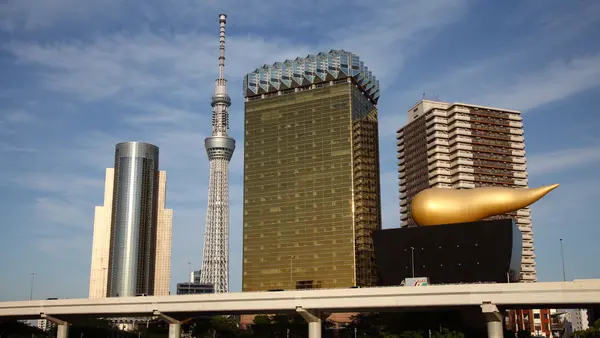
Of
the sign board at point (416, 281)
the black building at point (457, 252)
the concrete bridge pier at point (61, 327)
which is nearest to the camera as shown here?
the black building at point (457, 252)

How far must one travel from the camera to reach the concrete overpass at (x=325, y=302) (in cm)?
7138

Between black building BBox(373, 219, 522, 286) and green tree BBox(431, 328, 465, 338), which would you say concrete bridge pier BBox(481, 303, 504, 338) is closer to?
green tree BBox(431, 328, 465, 338)

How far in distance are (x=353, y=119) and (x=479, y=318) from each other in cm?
11098

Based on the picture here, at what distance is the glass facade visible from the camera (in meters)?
185

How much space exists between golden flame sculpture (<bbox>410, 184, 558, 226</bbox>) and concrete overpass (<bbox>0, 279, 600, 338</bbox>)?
15058mm

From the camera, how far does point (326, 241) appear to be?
187m

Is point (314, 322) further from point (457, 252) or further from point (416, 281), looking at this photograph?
point (457, 252)

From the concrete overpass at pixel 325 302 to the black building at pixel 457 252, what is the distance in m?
10.5

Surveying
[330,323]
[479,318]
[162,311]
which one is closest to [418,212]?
[479,318]

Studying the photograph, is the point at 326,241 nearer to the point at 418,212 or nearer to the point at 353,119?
the point at 353,119

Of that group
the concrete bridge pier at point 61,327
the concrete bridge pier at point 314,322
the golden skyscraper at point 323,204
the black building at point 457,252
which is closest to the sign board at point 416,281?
the black building at point 457,252

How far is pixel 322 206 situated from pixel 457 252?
101953 millimetres

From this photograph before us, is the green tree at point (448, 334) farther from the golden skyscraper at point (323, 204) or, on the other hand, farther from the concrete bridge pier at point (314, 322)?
the golden skyscraper at point (323, 204)

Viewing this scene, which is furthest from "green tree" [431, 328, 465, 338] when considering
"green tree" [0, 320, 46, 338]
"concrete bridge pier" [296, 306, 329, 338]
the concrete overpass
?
"green tree" [0, 320, 46, 338]
